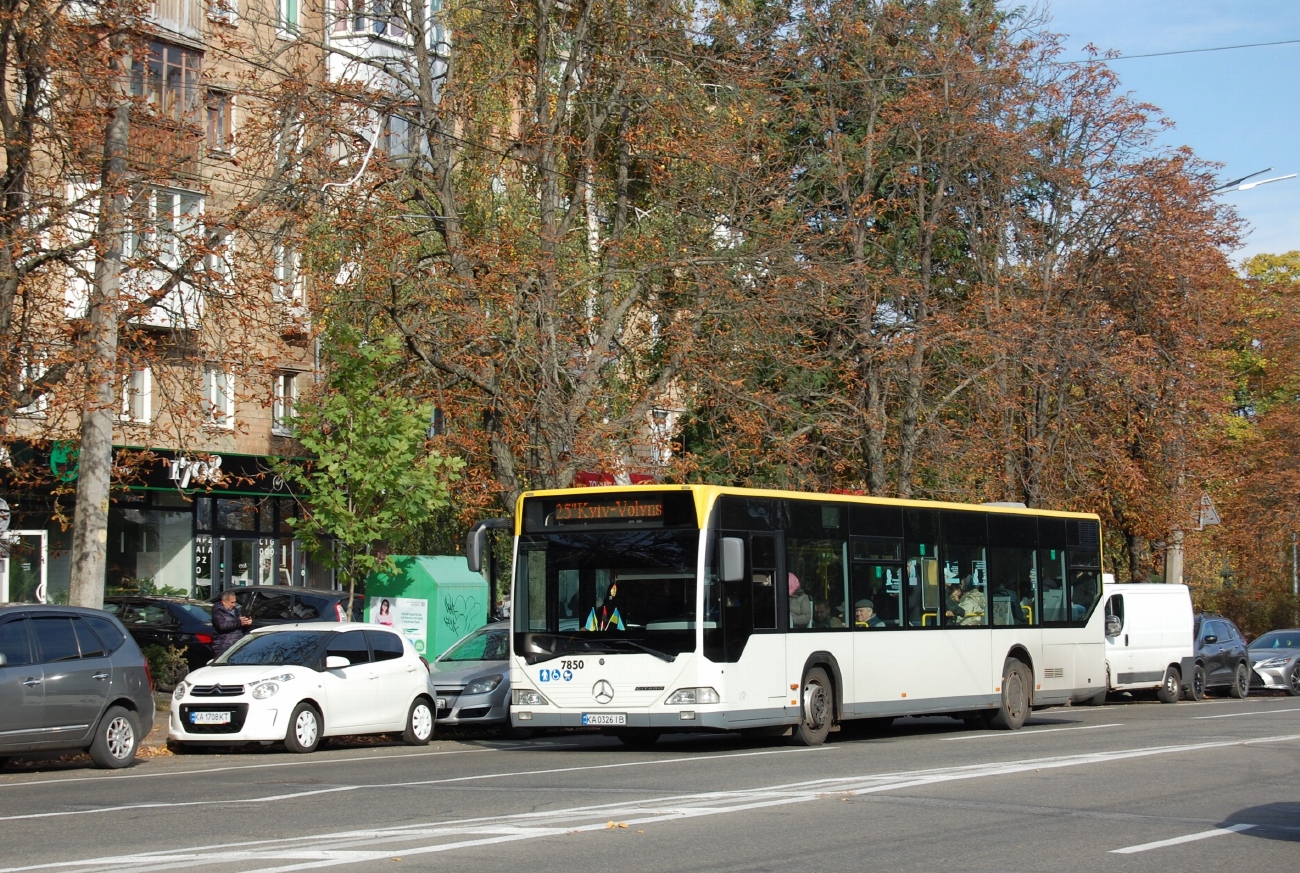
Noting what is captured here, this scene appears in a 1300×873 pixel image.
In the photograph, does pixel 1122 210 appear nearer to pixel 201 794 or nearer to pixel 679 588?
pixel 679 588

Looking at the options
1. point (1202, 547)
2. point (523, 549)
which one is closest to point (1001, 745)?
point (523, 549)

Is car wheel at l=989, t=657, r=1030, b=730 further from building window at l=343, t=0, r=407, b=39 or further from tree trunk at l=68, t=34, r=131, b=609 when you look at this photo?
building window at l=343, t=0, r=407, b=39

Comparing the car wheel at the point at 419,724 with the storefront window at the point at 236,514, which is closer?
the car wheel at the point at 419,724

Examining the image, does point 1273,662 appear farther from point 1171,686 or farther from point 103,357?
point 103,357

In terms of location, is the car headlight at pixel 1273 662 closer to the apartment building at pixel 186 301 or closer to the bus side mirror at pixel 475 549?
the apartment building at pixel 186 301

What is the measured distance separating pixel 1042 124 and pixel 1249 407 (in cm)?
4031

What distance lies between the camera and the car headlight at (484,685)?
864 inches

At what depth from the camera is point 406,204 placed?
1040 inches

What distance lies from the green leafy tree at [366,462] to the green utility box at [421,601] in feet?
1.43

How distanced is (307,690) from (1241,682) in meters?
23.0

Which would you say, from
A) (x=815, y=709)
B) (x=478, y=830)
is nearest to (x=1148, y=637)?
(x=815, y=709)

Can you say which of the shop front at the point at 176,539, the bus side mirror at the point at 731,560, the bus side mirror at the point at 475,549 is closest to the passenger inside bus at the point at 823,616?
the bus side mirror at the point at 731,560

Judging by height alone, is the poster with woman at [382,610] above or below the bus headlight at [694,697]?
above

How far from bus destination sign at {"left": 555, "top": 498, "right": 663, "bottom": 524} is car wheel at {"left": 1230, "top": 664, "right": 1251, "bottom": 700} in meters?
21.0
